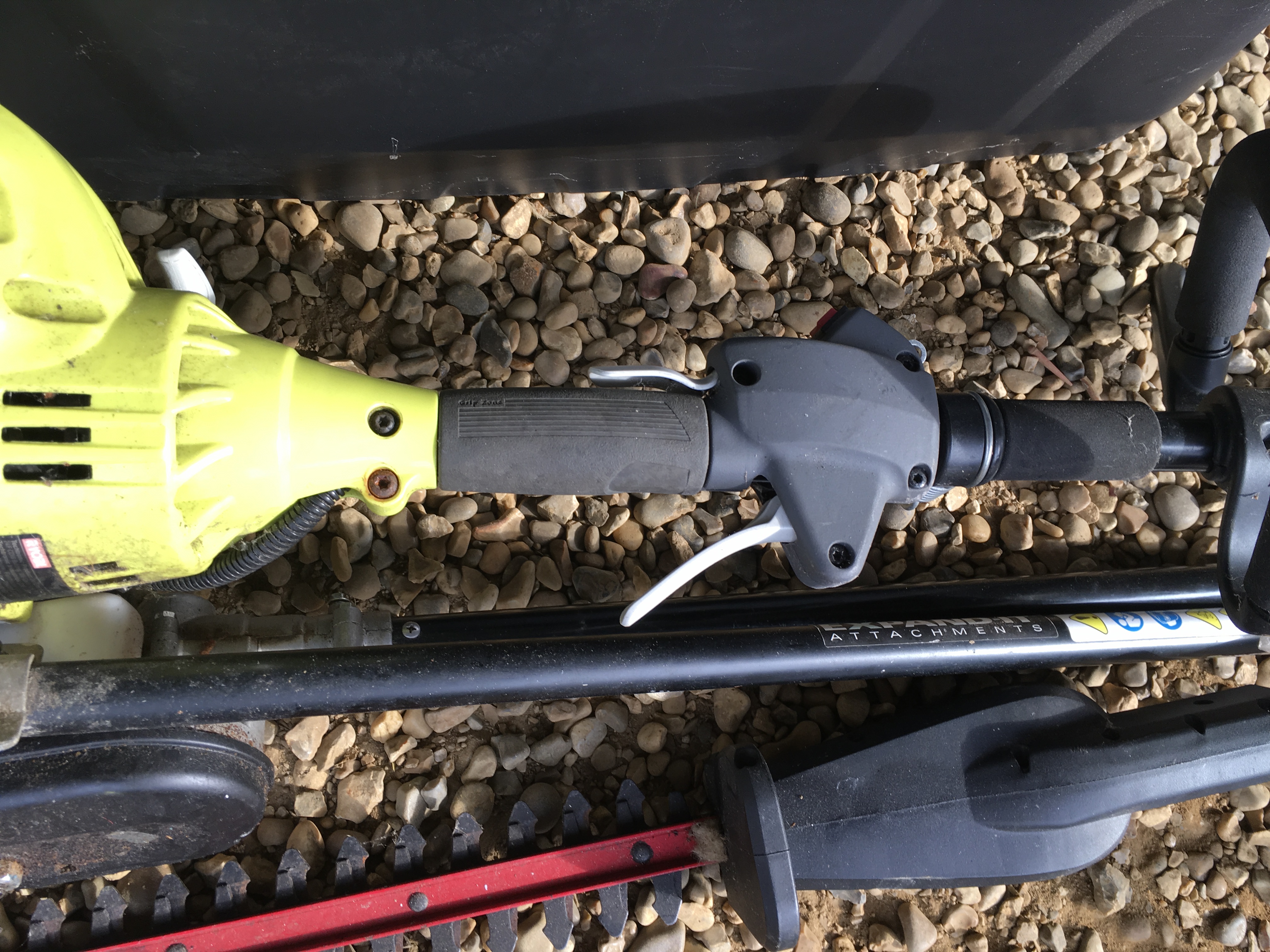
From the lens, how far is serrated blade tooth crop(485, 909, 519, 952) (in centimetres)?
106

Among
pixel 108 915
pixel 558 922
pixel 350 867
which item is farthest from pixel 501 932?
pixel 108 915

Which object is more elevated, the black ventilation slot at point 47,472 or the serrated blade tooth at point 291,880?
the black ventilation slot at point 47,472

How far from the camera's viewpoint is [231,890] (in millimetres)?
1035

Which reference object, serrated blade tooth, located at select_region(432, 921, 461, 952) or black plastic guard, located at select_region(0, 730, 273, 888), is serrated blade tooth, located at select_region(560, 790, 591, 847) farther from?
black plastic guard, located at select_region(0, 730, 273, 888)

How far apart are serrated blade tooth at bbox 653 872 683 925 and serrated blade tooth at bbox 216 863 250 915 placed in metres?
0.47

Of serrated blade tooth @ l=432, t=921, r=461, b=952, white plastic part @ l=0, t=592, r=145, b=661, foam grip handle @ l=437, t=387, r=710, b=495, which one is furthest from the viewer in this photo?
serrated blade tooth @ l=432, t=921, r=461, b=952

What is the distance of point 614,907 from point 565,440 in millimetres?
610

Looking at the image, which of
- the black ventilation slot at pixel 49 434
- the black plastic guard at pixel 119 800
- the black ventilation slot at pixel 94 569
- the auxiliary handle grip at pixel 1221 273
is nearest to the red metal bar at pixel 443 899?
the black plastic guard at pixel 119 800

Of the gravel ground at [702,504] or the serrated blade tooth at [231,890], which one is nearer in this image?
the serrated blade tooth at [231,890]

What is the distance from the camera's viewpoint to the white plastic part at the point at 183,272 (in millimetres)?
837

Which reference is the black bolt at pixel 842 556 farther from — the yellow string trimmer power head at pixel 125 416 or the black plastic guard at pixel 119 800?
the black plastic guard at pixel 119 800

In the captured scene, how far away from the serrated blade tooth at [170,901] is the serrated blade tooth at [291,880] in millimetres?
98

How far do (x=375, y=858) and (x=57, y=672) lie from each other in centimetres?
45

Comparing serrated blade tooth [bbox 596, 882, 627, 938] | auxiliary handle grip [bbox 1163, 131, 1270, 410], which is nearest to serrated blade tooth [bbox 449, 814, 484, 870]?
serrated blade tooth [bbox 596, 882, 627, 938]
